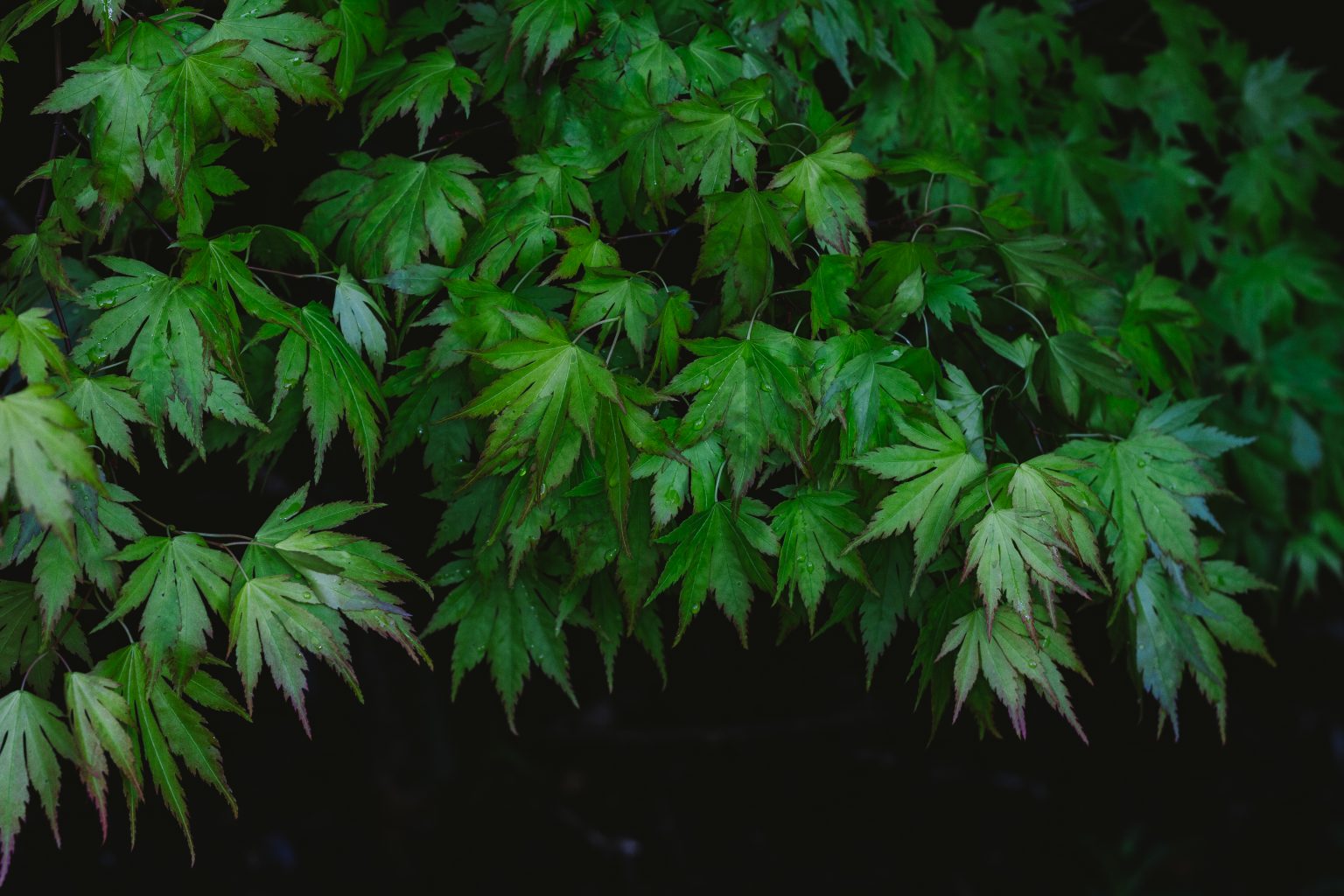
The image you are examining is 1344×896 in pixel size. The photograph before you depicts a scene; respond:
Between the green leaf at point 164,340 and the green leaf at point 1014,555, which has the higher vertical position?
the green leaf at point 164,340

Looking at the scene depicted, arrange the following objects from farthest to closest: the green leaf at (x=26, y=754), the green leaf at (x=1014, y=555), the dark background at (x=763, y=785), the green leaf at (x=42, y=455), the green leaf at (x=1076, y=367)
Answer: the dark background at (x=763, y=785), the green leaf at (x=1076, y=367), the green leaf at (x=1014, y=555), the green leaf at (x=26, y=754), the green leaf at (x=42, y=455)

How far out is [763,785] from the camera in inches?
124

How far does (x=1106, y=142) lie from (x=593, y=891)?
2.51m

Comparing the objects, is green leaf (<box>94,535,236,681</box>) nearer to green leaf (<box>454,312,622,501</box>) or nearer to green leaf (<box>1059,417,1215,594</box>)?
green leaf (<box>454,312,622,501</box>)

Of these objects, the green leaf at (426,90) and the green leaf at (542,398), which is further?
the green leaf at (426,90)

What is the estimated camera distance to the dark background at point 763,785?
2.69 meters

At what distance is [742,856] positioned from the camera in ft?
10.1

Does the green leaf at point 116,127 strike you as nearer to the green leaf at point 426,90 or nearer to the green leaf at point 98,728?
the green leaf at point 426,90

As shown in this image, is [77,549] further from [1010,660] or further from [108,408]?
[1010,660]

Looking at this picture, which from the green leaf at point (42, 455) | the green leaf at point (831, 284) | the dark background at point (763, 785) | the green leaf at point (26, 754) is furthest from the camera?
the dark background at point (763, 785)

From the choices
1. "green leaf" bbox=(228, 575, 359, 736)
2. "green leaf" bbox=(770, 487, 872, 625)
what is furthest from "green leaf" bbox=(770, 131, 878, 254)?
"green leaf" bbox=(228, 575, 359, 736)

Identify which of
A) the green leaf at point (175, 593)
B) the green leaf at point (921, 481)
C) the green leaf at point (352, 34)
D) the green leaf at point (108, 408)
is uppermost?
the green leaf at point (352, 34)

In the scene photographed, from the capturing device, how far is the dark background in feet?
8.81

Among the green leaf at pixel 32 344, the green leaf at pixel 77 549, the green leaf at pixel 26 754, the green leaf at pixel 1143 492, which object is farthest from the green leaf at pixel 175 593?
the green leaf at pixel 1143 492
